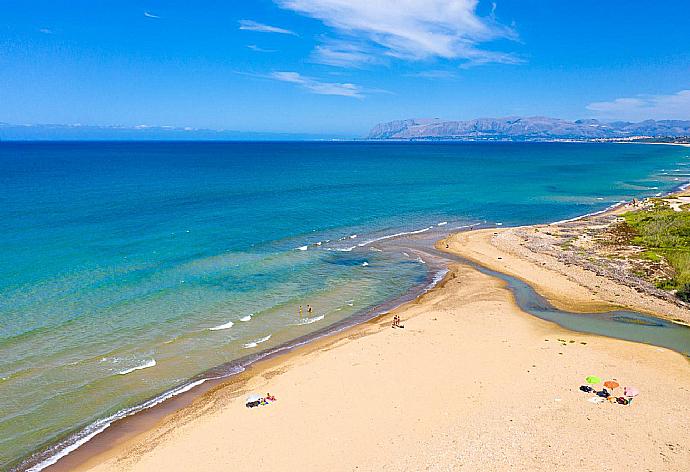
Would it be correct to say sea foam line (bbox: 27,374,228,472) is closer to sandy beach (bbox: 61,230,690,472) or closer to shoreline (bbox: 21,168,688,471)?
shoreline (bbox: 21,168,688,471)

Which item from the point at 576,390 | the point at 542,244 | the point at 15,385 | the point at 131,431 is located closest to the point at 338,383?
the point at 131,431

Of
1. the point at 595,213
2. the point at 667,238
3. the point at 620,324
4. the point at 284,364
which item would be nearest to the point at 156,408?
the point at 284,364

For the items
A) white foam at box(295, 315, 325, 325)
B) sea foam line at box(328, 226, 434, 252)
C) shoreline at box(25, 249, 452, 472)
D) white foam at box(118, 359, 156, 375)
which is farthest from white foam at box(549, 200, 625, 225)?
white foam at box(118, 359, 156, 375)

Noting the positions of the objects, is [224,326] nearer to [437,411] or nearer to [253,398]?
[253,398]

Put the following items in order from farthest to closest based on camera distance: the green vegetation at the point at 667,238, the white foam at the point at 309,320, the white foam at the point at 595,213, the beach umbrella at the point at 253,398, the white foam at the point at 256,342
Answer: the white foam at the point at 595,213 < the green vegetation at the point at 667,238 < the white foam at the point at 309,320 < the white foam at the point at 256,342 < the beach umbrella at the point at 253,398

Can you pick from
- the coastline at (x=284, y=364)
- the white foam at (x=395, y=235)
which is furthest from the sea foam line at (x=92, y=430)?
the white foam at (x=395, y=235)

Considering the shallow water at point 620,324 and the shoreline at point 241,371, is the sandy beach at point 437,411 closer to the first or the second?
the shoreline at point 241,371
